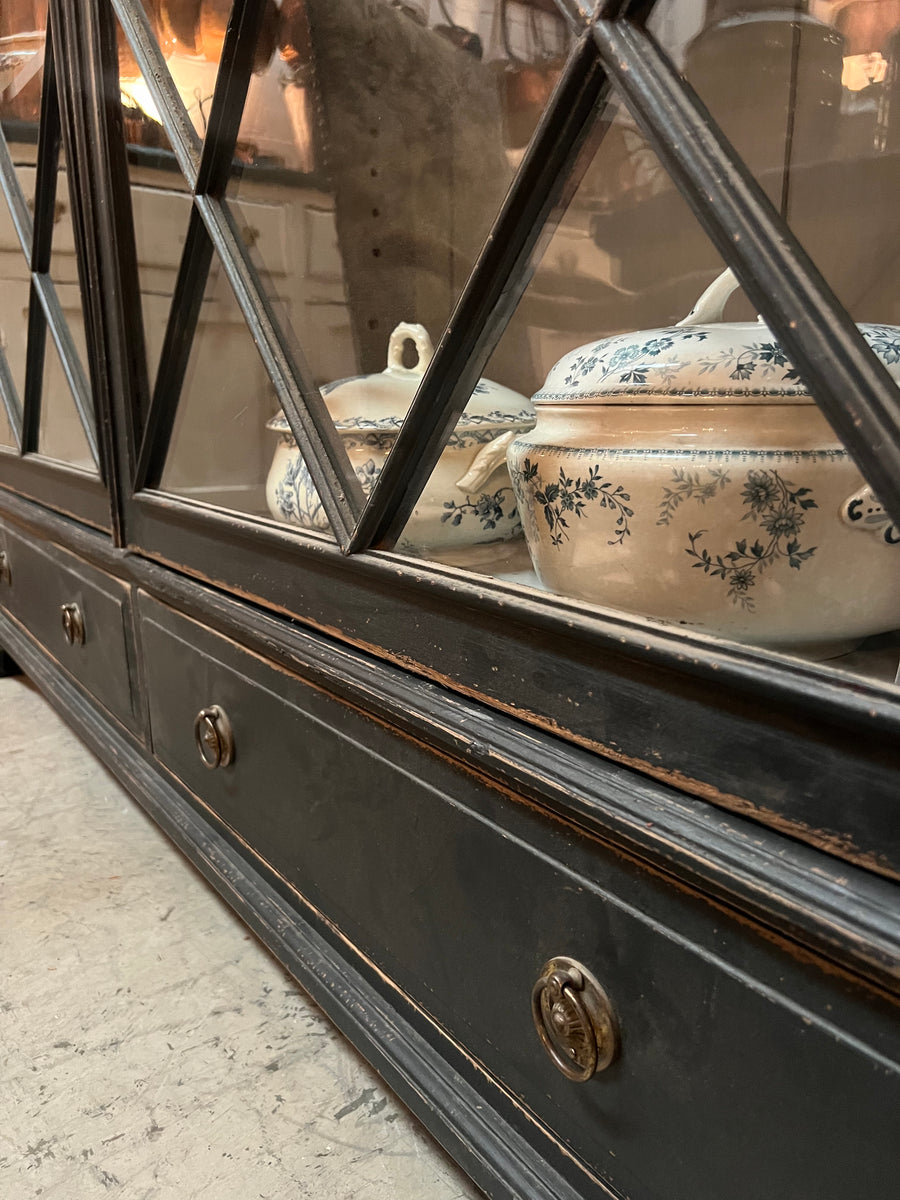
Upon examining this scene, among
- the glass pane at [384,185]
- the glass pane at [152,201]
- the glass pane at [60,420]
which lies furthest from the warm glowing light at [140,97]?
the glass pane at [60,420]

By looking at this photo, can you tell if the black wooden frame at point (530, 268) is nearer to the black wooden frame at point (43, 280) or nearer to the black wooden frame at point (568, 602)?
the black wooden frame at point (568, 602)

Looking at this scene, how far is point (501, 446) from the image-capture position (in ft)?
1.27

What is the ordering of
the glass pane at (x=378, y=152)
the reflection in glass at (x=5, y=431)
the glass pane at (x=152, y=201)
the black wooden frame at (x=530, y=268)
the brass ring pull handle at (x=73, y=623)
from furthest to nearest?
the reflection in glass at (x=5, y=431) → the brass ring pull handle at (x=73, y=623) → the glass pane at (x=152, y=201) → the glass pane at (x=378, y=152) → the black wooden frame at (x=530, y=268)

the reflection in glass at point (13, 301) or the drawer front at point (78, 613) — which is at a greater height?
the reflection in glass at point (13, 301)

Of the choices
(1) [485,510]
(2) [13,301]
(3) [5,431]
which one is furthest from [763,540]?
(3) [5,431]

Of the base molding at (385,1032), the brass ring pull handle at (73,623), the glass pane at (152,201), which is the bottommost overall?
the base molding at (385,1032)

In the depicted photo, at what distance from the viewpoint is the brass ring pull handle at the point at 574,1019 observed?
1.08 ft

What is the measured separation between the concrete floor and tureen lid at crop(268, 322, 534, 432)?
41cm

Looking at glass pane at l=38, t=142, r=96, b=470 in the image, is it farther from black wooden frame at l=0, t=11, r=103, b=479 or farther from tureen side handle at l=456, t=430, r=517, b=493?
tureen side handle at l=456, t=430, r=517, b=493

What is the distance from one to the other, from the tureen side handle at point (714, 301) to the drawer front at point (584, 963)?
0.20 metres

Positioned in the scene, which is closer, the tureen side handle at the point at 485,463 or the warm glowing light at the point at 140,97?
the tureen side handle at the point at 485,463

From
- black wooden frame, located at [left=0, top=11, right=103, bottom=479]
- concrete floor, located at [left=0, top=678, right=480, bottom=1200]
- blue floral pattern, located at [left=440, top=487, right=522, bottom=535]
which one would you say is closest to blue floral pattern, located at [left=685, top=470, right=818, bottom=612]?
blue floral pattern, located at [left=440, top=487, right=522, bottom=535]

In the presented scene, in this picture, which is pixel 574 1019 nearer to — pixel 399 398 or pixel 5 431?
pixel 399 398

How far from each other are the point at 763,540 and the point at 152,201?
0.55 meters
